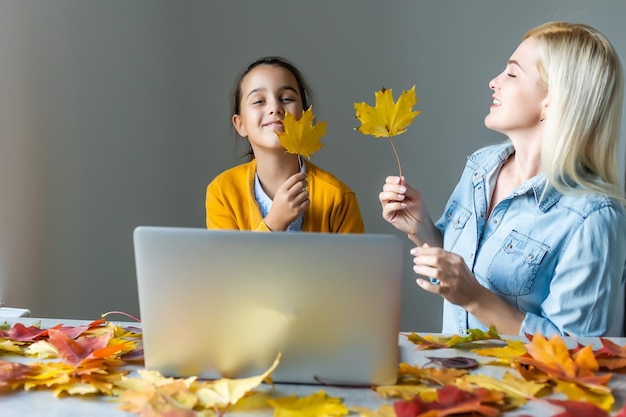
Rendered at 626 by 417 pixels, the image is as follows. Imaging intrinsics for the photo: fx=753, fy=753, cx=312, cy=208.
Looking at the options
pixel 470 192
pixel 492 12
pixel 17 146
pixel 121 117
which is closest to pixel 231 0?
pixel 121 117

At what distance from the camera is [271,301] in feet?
3.00

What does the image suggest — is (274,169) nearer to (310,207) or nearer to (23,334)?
(310,207)

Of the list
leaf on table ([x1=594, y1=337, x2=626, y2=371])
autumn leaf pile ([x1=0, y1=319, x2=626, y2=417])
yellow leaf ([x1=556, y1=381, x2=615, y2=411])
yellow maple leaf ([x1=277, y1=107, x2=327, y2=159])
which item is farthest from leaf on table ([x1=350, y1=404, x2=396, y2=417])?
yellow maple leaf ([x1=277, y1=107, x2=327, y2=159])

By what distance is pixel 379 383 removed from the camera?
957 mm

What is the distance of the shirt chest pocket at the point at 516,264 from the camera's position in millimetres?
1599

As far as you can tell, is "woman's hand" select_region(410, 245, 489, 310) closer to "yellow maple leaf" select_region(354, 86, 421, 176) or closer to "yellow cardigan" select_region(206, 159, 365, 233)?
"yellow maple leaf" select_region(354, 86, 421, 176)

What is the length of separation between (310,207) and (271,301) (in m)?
0.97

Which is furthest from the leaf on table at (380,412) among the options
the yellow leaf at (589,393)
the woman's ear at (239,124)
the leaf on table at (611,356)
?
the woman's ear at (239,124)

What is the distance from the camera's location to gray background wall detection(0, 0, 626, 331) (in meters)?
2.24

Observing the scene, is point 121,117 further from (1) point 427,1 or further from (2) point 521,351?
(2) point 521,351

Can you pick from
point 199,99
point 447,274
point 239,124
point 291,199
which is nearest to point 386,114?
point 447,274

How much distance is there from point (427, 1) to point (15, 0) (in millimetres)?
1699

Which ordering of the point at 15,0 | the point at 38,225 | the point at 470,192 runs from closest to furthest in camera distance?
the point at 470,192 < the point at 15,0 < the point at 38,225

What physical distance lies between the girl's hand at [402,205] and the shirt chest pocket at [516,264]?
0.19 meters
